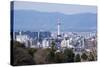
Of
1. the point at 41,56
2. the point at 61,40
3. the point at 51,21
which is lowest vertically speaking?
the point at 41,56

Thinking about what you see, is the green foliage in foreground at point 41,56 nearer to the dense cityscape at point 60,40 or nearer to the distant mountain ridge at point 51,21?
the dense cityscape at point 60,40

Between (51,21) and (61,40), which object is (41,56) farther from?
(51,21)

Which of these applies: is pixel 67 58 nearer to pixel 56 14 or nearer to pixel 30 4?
pixel 56 14

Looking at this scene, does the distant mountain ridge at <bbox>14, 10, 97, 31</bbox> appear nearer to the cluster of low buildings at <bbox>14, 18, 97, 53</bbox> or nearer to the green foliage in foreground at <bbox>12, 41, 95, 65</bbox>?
the cluster of low buildings at <bbox>14, 18, 97, 53</bbox>

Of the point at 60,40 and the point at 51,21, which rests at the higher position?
the point at 51,21

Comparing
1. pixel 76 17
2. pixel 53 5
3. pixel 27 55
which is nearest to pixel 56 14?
pixel 53 5

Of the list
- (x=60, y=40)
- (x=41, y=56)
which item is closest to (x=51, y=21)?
(x=60, y=40)

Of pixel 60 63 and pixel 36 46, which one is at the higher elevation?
pixel 36 46

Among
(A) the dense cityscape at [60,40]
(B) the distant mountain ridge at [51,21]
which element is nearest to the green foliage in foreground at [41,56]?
(A) the dense cityscape at [60,40]
